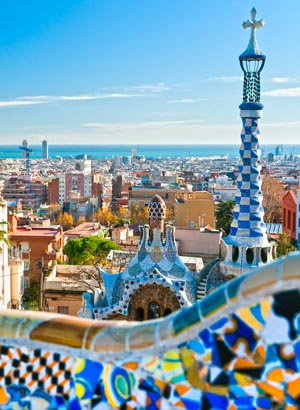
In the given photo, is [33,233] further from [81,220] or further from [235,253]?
[81,220]

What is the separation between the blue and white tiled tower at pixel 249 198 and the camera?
759 cm

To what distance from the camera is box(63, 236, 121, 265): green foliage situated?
73.2ft

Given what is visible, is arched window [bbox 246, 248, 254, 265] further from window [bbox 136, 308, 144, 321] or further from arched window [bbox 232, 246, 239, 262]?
window [bbox 136, 308, 144, 321]

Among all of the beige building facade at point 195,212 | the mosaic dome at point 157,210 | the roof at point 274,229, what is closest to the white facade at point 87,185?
the beige building facade at point 195,212

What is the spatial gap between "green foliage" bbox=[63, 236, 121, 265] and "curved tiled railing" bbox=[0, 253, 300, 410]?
19347 millimetres

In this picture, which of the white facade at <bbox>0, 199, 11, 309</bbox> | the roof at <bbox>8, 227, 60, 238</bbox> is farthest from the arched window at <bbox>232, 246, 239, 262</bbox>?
the roof at <bbox>8, 227, 60, 238</bbox>

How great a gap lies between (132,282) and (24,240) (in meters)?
14.7

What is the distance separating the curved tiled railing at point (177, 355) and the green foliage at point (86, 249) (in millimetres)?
19347

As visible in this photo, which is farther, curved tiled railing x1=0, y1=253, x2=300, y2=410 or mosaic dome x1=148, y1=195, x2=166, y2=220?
mosaic dome x1=148, y1=195, x2=166, y2=220

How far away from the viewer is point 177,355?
2.36 metres

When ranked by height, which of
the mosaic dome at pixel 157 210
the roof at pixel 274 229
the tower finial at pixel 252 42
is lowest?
the roof at pixel 274 229

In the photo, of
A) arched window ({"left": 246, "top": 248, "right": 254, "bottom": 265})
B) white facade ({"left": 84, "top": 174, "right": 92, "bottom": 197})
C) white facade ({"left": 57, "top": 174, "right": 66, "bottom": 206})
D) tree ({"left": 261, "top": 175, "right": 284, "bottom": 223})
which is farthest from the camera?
white facade ({"left": 84, "top": 174, "right": 92, "bottom": 197})

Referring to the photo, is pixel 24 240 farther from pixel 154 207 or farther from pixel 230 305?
pixel 230 305

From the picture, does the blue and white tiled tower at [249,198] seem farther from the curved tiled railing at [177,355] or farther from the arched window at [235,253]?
the curved tiled railing at [177,355]
